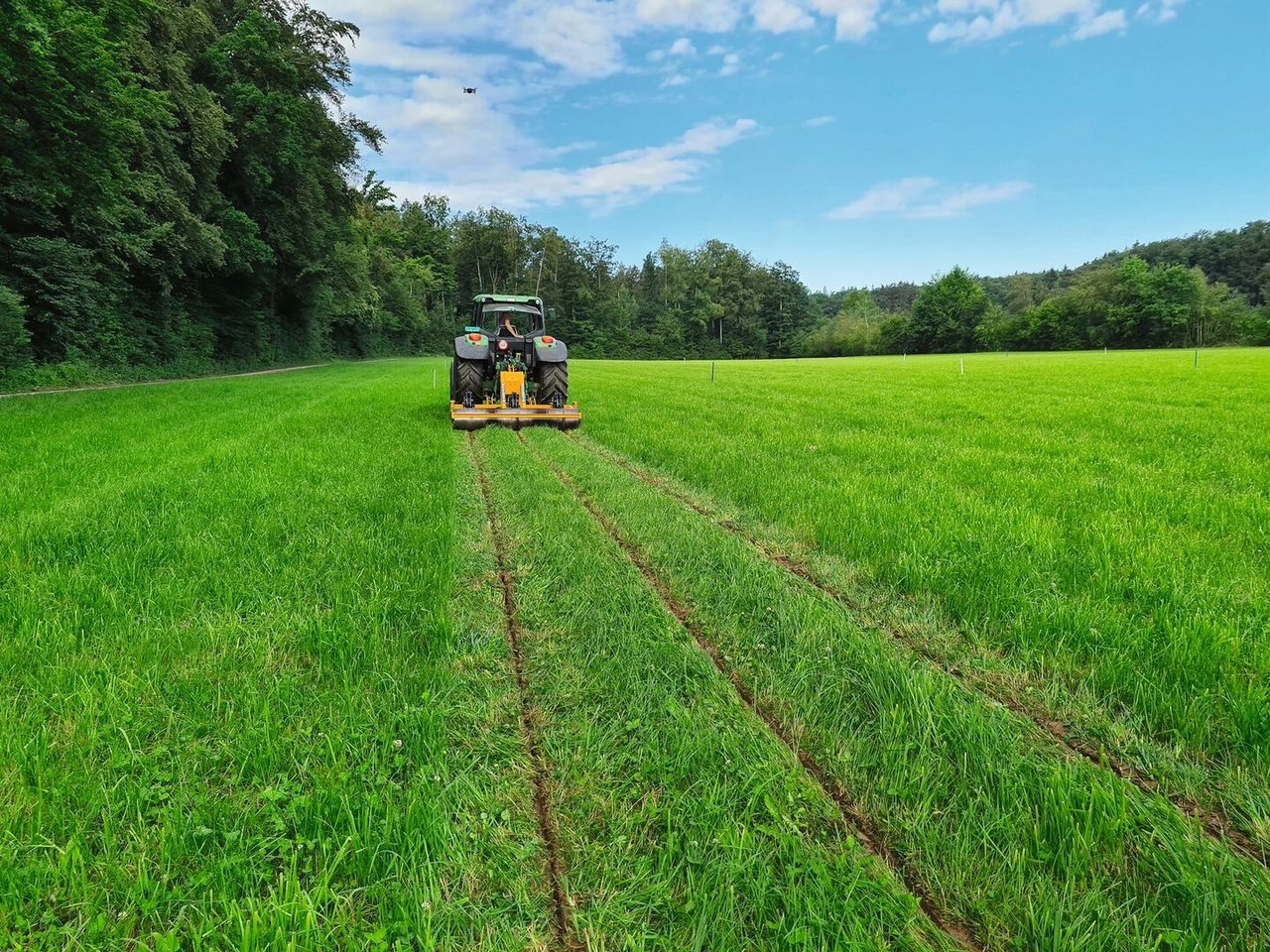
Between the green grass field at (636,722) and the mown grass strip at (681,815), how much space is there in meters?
0.01

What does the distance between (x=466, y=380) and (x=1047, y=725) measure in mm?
9335

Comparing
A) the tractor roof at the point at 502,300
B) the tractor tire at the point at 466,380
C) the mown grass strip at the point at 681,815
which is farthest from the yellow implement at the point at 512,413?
the mown grass strip at the point at 681,815

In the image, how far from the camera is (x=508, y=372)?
1009cm

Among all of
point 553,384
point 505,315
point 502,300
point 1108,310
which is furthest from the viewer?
point 1108,310

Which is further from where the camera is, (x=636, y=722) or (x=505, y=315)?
(x=505, y=315)

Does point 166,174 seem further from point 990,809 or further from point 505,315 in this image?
point 990,809

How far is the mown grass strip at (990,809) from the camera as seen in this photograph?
142 centimetres

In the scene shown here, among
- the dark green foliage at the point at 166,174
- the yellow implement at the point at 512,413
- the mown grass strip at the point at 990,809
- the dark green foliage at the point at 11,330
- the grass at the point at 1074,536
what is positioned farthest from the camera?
the dark green foliage at the point at 11,330

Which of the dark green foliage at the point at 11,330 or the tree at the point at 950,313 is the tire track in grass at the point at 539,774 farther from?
the tree at the point at 950,313

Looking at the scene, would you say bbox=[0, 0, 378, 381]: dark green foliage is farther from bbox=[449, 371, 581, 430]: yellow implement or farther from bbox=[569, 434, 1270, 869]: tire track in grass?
bbox=[569, 434, 1270, 869]: tire track in grass

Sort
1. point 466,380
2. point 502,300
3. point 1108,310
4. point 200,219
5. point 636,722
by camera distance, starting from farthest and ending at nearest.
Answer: point 1108,310
point 200,219
point 502,300
point 466,380
point 636,722

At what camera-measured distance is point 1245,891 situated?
1.48 metres

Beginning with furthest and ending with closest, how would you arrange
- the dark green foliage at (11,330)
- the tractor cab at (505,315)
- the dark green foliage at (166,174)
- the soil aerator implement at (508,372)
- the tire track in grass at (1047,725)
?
the dark green foliage at (11,330)
the dark green foliage at (166,174)
the tractor cab at (505,315)
the soil aerator implement at (508,372)
the tire track in grass at (1047,725)

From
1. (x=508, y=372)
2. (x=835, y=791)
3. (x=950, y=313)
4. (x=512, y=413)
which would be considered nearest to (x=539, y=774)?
(x=835, y=791)
